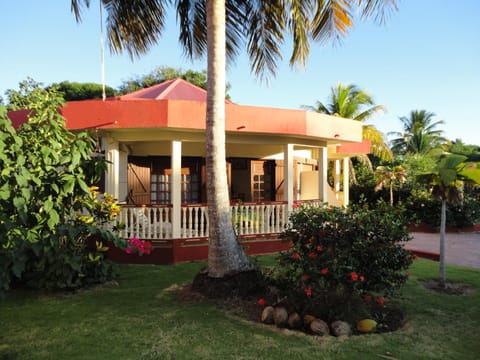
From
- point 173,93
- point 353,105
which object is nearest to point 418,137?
point 353,105

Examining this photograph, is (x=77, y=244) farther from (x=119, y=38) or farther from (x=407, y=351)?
(x=407, y=351)

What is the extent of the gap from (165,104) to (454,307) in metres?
6.17

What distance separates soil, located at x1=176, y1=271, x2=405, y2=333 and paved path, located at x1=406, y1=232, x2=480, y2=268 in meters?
4.79

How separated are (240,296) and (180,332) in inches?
54.5

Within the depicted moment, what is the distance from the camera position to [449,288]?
21.4ft

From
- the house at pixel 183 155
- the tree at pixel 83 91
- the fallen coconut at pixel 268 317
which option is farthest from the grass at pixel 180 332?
the tree at pixel 83 91

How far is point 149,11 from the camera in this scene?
780cm

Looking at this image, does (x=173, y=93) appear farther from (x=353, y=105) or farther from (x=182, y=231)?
(x=353, y=105)

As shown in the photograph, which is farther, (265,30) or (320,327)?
(265,30)

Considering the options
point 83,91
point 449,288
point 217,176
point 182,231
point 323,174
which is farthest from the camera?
point 83,91

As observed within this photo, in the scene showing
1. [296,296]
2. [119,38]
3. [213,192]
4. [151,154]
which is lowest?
[296,296]

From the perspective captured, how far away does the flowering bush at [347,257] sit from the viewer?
4.62 m

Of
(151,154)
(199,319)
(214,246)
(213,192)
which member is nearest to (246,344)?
(199,319)

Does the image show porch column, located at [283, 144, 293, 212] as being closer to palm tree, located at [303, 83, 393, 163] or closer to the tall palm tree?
the tall palm tree
